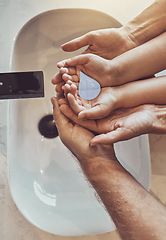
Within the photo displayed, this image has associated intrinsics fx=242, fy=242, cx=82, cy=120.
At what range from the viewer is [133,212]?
50cm

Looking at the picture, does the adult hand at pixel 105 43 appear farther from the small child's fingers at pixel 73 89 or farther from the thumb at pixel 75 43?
the small child's fingers at pixel 73 89

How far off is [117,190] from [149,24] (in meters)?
0.44

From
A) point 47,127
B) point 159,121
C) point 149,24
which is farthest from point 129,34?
point 47,127

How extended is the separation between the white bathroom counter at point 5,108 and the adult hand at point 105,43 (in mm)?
124

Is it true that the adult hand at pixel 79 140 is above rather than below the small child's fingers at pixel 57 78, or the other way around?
below

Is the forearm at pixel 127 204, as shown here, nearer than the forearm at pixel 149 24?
Yes

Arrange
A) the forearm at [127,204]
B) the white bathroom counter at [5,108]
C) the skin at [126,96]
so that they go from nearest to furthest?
the forearm at [127,204], the skin at [126,96], the white bathroom counter at [5,108]

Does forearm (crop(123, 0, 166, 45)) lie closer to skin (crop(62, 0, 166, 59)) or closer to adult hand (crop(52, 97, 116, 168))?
skin (crop(62, 0, 166, 59))

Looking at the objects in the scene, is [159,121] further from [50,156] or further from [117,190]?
[50,156]

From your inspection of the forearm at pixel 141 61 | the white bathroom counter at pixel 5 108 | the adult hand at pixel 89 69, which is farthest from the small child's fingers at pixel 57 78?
the white bathroom counter at pixel 5 108

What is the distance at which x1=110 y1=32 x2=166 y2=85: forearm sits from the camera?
62 centimetres

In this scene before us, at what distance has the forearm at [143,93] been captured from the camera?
0.60 meters

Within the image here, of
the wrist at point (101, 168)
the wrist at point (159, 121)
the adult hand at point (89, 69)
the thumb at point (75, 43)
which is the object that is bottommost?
the wrist at point (101, 168)

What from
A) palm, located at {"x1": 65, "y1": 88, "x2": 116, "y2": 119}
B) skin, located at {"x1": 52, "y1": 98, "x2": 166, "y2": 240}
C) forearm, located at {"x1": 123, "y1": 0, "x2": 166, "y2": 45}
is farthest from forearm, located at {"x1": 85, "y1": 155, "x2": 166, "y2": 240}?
forearm, located at {"x1": 123, "y1": 0, "x2": 166, "y2": 45}
